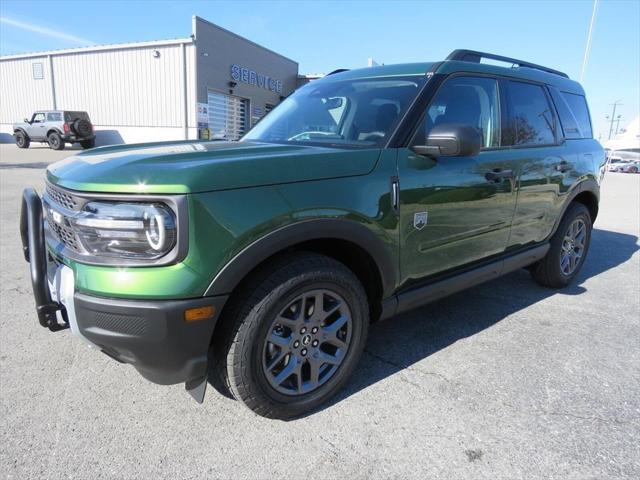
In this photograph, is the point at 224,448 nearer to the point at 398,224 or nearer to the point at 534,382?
the point at 398,224

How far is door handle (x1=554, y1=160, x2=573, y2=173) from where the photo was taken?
373 centimetres

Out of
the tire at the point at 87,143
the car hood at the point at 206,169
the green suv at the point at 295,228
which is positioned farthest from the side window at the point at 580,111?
the tire at the point at 87,143

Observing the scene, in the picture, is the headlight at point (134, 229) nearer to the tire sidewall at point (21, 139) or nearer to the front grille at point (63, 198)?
the front grille at point (63, 198)

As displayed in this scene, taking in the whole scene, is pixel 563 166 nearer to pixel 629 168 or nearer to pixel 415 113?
pixel 415 113

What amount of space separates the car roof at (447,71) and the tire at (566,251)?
1238 mm

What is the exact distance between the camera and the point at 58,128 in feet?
69.9

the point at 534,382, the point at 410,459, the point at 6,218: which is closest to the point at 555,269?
the point at 534,382

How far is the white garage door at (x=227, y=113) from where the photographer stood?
22.5 metres

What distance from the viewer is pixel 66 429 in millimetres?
2115

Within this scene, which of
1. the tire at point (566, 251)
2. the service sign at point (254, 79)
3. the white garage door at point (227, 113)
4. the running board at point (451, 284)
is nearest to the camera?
the running board at point (451, 284)

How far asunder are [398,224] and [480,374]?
3.57ft

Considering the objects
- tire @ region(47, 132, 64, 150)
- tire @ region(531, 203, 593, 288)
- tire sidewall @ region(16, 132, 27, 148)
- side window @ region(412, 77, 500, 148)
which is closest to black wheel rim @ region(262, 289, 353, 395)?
side window @ region(412, 77, 500, 148)

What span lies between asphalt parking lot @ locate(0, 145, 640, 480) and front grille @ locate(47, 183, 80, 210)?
3.46ft

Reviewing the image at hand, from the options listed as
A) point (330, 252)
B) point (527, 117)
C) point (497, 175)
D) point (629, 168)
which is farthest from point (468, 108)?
point (629, 168)
